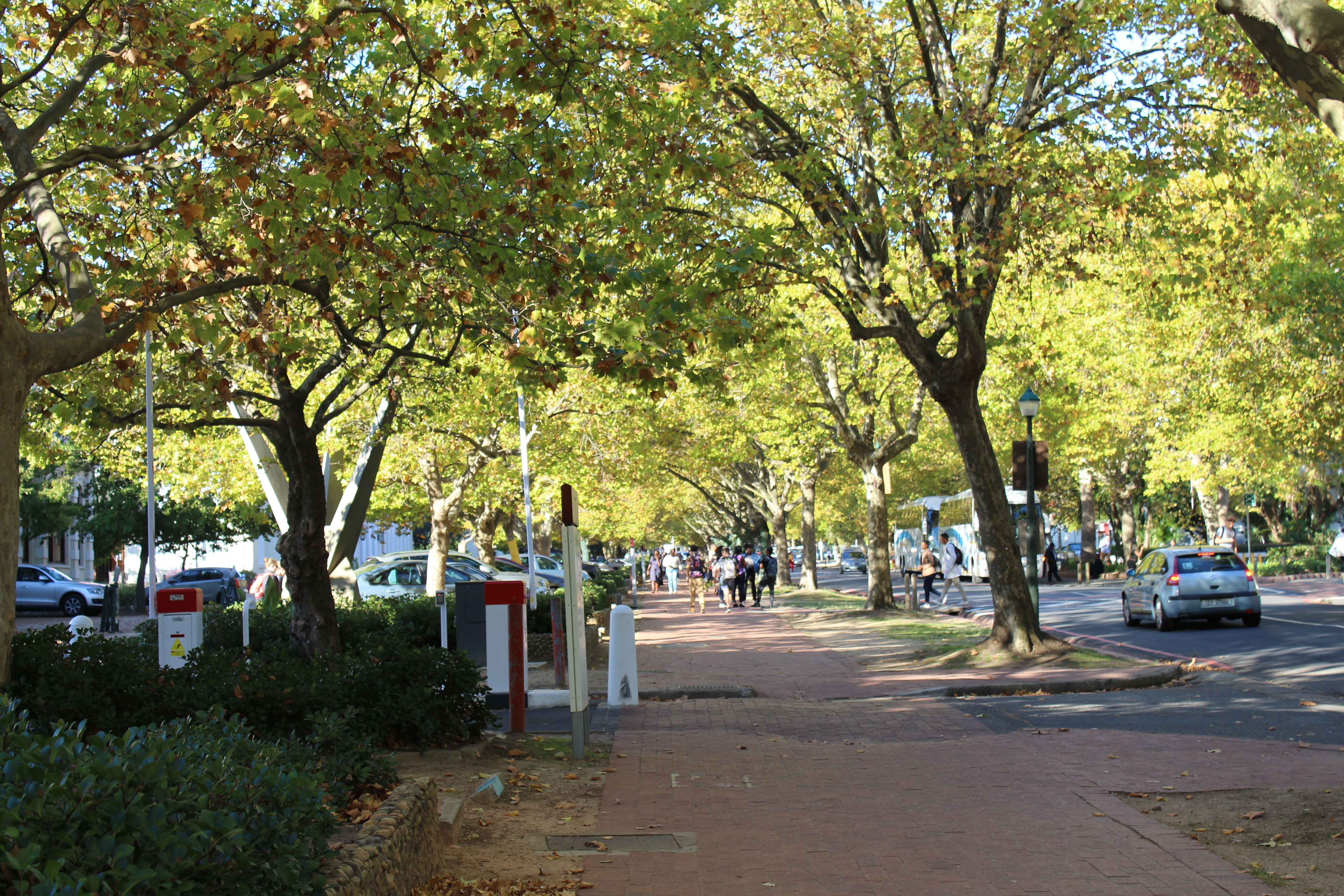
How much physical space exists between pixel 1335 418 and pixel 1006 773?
77.0 feet

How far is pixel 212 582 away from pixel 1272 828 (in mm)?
43855

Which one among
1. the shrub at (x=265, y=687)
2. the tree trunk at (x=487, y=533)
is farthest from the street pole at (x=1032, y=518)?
the tree trunk at (x=487, y=533)

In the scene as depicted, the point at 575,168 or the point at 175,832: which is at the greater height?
the point at 575,168

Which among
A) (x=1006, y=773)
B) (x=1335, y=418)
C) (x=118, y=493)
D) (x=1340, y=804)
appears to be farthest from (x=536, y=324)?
(x=118, y=493)

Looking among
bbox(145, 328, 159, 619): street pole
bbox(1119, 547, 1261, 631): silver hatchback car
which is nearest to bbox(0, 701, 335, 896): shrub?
bbox(145, 328, 159, 619): street pole

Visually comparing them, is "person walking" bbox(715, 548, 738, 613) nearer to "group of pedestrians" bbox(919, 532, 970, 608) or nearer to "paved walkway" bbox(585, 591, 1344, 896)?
"group of pedestrians" bbox(919, 532, 970, 608)

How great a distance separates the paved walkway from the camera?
600 cm

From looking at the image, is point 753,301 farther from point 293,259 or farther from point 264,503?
point 264,503

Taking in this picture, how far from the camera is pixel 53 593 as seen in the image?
38562 mm

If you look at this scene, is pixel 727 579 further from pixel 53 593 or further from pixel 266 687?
pixel 266 687

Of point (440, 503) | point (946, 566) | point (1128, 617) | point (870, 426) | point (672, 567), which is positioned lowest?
point (1128, 617)

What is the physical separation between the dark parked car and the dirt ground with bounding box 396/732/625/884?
34517 millimetres

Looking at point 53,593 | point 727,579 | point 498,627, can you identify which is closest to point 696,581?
point 727,579

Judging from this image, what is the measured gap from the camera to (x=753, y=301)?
16.2m
